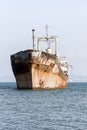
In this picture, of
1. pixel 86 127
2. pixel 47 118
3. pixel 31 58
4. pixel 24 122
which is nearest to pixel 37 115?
pixel 47 118

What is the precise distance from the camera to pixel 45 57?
212 ft

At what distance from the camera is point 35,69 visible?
65.2 m

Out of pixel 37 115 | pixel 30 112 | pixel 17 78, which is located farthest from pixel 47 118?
pixel 17 78

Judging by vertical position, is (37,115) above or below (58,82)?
above

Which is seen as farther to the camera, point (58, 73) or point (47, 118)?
point (58, 73)

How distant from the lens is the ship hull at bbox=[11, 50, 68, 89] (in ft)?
211

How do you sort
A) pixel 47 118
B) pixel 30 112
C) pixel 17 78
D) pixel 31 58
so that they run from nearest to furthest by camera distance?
1. pixel 47 118
2. pixel 30 112
3. pixel 31 58
4. pixel 17 78

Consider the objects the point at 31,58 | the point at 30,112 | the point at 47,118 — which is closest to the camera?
the point at 47,118

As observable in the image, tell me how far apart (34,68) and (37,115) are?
95.7ft

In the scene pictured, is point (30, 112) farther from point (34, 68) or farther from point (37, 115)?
point (34, 68)

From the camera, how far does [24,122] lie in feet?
105

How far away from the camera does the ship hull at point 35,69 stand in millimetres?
64312

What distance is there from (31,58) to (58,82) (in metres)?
11.0

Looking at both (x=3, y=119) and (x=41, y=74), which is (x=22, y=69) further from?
(x=3, y=119)
